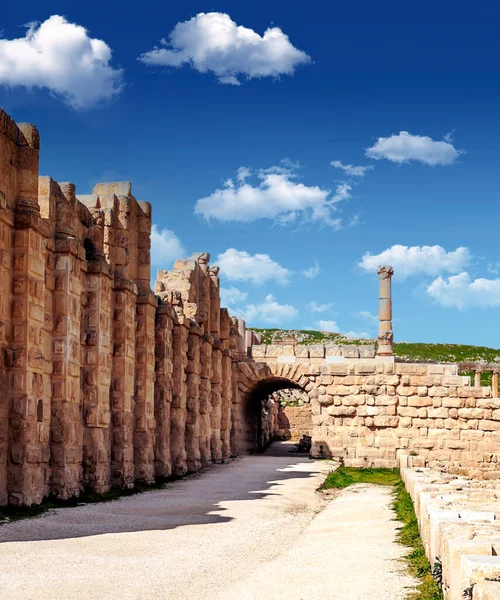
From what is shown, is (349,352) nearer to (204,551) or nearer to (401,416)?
(401,416)

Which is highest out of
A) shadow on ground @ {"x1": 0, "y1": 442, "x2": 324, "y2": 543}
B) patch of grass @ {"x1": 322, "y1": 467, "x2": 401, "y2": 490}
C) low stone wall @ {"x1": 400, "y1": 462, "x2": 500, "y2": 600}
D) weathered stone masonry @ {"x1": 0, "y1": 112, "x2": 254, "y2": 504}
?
weathered stone masonry @ {"x1": 0, "y1": 112, "x2": 254, "y2": 504}

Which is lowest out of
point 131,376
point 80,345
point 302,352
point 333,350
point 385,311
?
point 131,376

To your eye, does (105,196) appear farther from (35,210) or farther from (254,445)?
(254,445)

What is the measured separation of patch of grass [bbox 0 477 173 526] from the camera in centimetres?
973

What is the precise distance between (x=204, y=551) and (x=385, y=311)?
914 inches

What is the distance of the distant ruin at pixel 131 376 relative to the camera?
1082 cm

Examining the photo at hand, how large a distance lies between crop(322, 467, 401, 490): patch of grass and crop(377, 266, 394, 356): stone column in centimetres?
850

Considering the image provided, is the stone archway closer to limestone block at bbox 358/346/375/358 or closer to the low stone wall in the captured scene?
limestone block at bbox 358/346/375/358

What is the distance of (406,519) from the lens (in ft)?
35.0

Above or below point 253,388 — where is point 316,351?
above

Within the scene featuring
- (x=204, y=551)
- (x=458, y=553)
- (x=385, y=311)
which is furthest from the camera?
(x=385, y=311)

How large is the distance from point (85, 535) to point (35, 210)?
463cm

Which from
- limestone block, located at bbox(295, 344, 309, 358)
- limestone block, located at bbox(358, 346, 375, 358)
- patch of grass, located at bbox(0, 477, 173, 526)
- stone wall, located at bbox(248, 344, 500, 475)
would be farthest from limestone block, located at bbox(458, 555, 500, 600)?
limestone block, located at bbox(358, 346, 375, 358)

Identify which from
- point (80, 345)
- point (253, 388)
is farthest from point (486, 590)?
point (253, 388)
